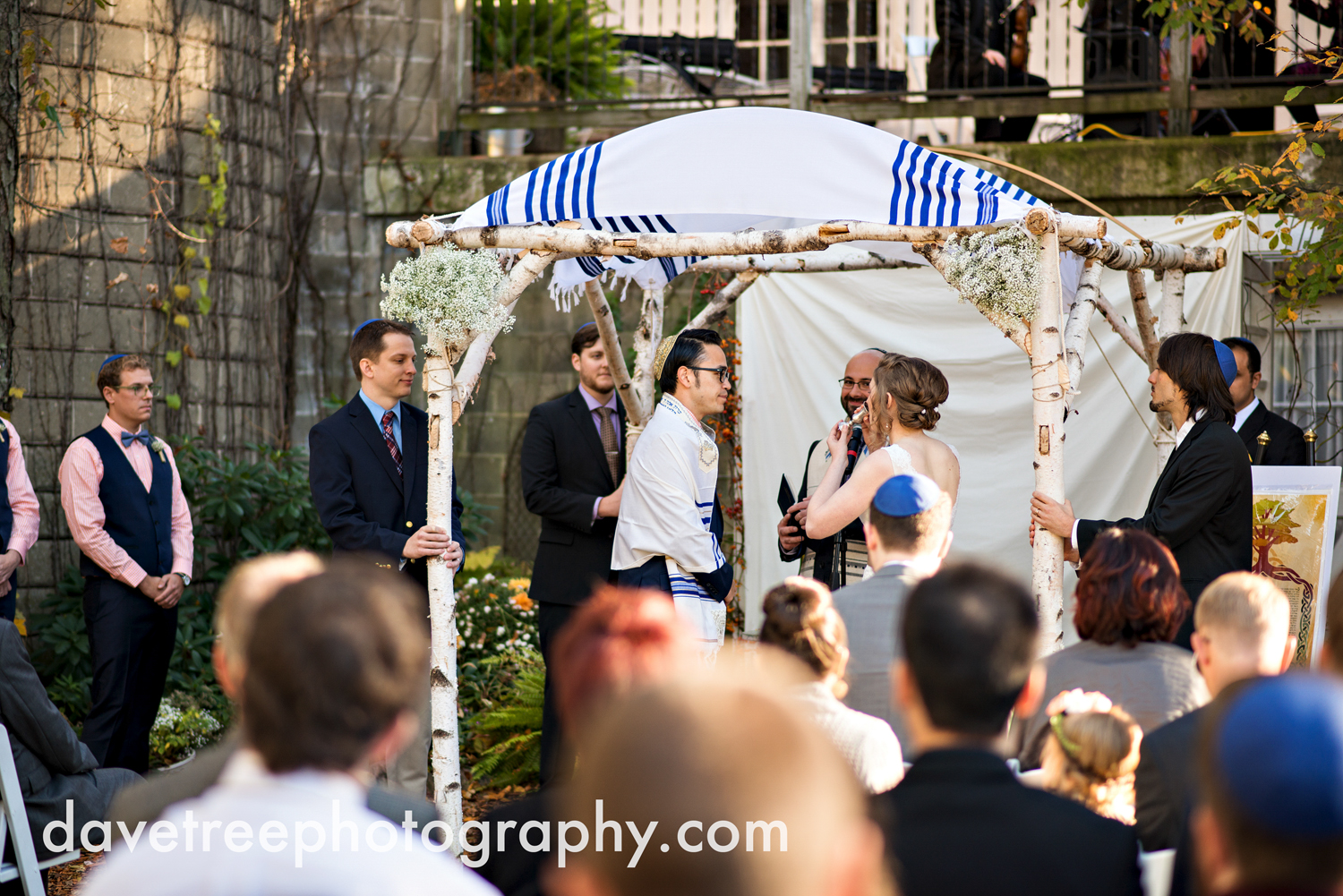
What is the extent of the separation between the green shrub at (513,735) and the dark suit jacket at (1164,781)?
3.52m

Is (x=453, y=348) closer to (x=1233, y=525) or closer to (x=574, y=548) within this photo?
(x=574, y=548)

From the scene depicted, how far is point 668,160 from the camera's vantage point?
4.14 meters

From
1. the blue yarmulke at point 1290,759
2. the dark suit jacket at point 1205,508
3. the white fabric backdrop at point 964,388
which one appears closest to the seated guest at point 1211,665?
the blue yarmulke at point 1290,759

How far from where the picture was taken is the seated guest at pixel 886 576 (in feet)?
9.39

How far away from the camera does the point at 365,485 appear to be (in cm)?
448

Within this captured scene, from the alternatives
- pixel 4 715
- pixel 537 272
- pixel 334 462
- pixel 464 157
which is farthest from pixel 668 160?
pixel 464 157

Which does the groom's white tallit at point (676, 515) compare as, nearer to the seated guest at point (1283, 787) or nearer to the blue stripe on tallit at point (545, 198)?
the blue stripe on tallit at point (545, 198)

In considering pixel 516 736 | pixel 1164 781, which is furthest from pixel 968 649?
pixel 516 736

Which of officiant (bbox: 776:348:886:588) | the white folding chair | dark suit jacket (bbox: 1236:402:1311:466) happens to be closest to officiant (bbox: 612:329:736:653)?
officiant (bbox: 776:348:886:588)

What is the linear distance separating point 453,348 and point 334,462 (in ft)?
2.14

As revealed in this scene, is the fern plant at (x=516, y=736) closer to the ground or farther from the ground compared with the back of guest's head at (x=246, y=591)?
closer to the ground

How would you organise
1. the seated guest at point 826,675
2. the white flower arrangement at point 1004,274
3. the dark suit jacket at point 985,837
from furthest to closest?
the white flower arrangement at point 1004,274 → the seated guest at point 826,675 → the dark suit jacket at point 985,837

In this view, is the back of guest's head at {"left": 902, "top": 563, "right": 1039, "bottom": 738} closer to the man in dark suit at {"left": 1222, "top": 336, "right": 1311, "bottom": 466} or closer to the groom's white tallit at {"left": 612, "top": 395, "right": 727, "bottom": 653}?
the groom's white tallit at {"left": 612, "top": 395, "right": 727, "bottom": 653}

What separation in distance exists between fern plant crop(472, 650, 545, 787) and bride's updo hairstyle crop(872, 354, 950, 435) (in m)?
2.34
